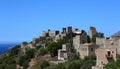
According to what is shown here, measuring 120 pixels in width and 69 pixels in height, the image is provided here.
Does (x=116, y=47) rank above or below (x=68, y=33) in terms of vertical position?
below

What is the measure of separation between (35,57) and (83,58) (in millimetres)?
17701

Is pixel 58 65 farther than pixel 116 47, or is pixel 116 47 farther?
pixel 58 65

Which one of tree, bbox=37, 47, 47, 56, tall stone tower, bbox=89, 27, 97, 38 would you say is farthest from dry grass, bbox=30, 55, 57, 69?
tall stone tower, bbox=89, 27, 97, 38

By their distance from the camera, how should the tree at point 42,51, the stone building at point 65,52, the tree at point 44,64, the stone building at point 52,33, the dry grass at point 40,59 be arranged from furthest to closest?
the stone building at point 52,33 → the tree at point 42,51 → the dry grass at point 40,59 → the tree at point 44,64 → the stone building at point 65,52

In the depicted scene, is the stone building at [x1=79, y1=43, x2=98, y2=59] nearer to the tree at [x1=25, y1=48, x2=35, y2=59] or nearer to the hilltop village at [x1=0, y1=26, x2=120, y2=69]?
the hilltop village at [x1=0, y1=26, x2=120, y2=69]

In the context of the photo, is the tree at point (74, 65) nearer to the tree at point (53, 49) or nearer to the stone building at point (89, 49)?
the stone building at point (89, 49)

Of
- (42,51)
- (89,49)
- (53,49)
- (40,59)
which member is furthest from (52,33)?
(89,49)

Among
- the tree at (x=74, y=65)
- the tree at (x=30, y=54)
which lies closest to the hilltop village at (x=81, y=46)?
the tree at (x=30, y=54)

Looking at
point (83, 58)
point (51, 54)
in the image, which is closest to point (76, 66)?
point (83, 58)

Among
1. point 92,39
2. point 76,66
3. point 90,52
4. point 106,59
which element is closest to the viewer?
point 106,59

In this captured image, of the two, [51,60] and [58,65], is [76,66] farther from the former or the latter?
[51,60]

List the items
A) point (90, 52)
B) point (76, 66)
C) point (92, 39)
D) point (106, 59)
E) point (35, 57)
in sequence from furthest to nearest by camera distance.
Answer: point (35, 57) → point (92, 39) → point (90, 52) → point (76, 66) → point (106, 59)

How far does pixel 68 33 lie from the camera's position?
80000mm

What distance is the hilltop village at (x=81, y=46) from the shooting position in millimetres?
48781
